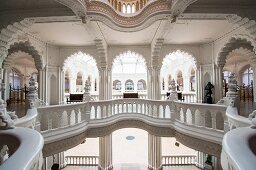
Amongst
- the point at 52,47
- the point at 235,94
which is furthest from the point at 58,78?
the point at 235,94

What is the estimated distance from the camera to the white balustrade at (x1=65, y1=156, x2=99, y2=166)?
1178 cm

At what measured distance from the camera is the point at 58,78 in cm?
1098

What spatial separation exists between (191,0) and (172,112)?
3741 mm

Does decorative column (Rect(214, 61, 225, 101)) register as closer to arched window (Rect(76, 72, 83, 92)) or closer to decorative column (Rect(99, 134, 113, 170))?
decorative column (Rect(99, 134, 113, 170))

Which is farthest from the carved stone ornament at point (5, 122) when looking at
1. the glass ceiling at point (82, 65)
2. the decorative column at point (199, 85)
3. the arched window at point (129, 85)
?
the arched window at point (129, 85)

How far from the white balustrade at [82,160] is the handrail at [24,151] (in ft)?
34.9

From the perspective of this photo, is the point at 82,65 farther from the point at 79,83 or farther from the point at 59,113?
the point at 59,113

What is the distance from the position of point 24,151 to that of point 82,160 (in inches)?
461

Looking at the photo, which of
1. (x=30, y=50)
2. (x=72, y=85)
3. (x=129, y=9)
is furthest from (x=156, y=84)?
(x=72, y=85)

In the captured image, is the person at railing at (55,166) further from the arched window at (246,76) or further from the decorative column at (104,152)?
the arched window at (246,76)

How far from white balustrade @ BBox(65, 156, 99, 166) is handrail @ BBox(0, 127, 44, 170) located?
1063 centimetres

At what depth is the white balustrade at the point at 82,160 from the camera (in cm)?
1178

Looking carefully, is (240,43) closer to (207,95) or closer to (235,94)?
(207,95)

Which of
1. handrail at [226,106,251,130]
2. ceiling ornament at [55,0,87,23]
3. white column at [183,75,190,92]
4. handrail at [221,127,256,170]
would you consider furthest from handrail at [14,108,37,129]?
white column at [183,75,190,92]
